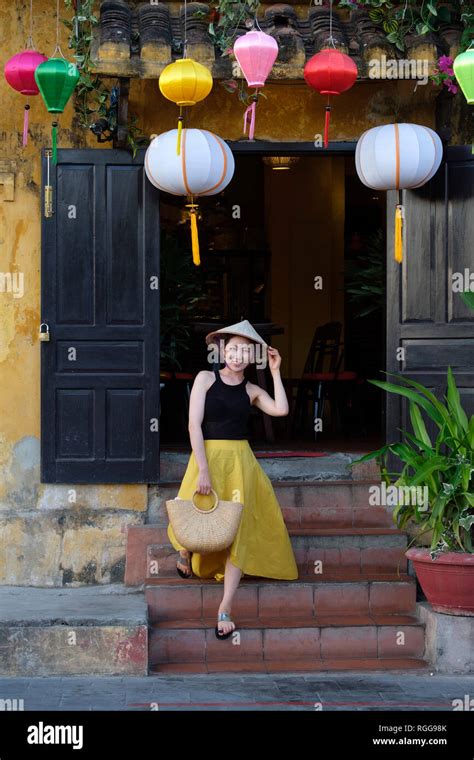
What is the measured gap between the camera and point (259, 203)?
17.1 metres

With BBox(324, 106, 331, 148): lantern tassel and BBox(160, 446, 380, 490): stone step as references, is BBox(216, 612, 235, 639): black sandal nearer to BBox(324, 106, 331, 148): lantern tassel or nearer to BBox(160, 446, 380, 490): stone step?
BBox(160, 446, 380, 490): stone step

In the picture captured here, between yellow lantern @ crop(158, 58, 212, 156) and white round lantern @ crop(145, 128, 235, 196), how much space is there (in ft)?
1.12

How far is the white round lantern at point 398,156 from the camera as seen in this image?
8.83 m

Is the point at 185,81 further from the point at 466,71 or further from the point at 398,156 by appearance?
the point at 466,71

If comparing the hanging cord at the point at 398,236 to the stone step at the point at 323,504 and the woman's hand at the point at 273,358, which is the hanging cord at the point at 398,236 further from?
the stone step at the point at 323,504

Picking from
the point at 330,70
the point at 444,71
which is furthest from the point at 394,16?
the point at 330,70

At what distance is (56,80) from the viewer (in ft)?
28.5

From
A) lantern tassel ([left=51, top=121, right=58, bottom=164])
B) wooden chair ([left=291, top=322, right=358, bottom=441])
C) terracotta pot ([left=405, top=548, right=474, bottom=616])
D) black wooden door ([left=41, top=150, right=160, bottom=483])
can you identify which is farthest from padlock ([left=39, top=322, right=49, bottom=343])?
wooden chair ([left=291, top=322, right=358, bottom=441])

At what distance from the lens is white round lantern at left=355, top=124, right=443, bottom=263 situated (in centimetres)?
883

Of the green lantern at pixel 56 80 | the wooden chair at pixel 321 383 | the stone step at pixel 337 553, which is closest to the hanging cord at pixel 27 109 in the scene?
the green lantern at pixel 56 80

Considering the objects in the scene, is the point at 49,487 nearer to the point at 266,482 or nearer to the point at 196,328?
the point at 266,482

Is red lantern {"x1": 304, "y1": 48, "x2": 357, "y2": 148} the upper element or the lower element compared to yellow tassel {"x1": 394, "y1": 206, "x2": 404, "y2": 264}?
upper

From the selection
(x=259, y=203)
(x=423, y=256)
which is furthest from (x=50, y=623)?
(x=259, y=203)

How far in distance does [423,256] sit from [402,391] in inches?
51.2
